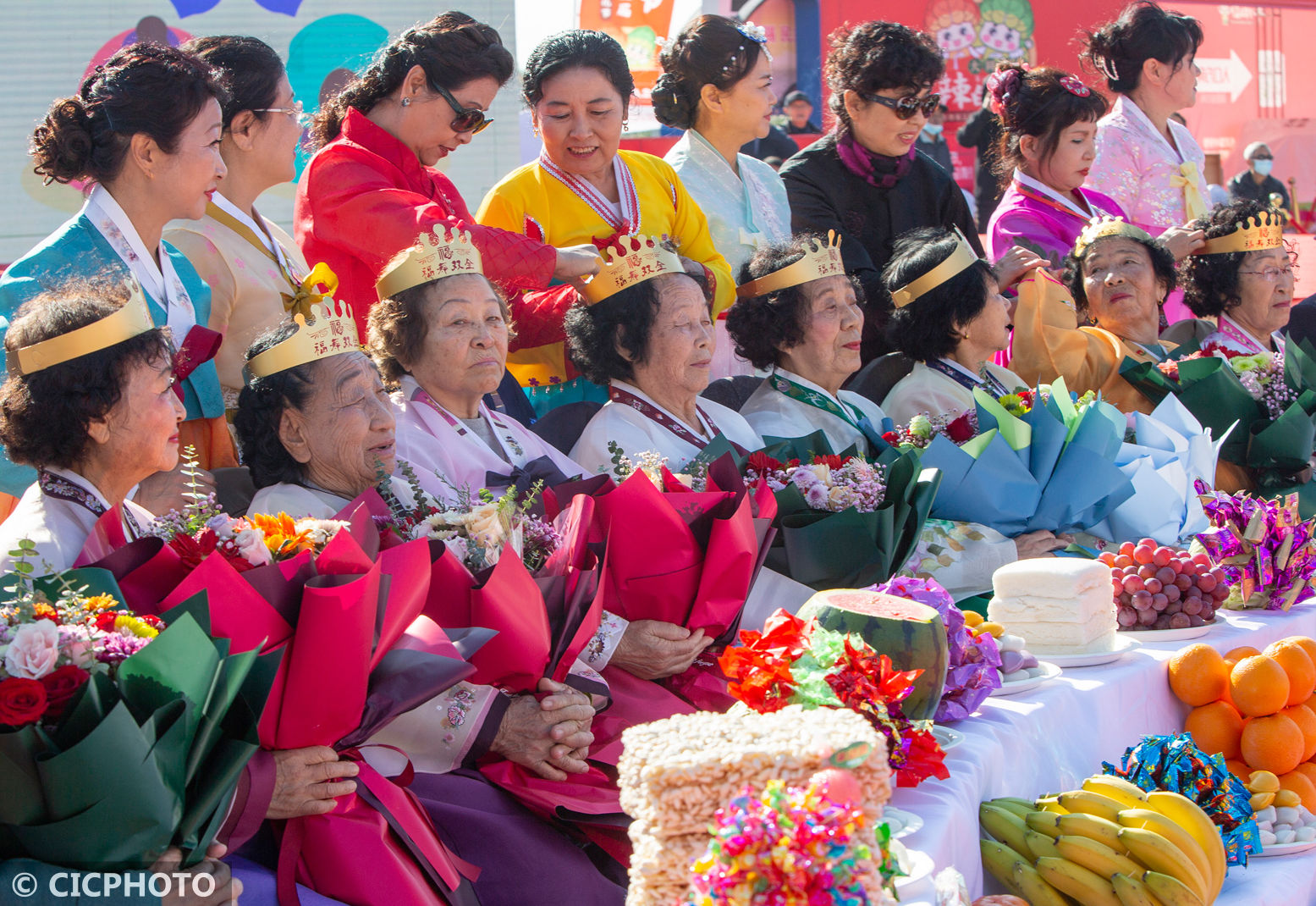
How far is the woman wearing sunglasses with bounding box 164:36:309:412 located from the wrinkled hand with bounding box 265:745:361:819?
1549mm

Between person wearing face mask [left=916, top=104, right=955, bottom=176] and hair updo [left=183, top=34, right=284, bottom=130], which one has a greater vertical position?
hair updo [left=183, top=34, right=284, bottom=130]

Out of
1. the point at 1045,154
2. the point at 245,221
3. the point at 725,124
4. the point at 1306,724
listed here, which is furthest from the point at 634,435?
the point at 1045,154

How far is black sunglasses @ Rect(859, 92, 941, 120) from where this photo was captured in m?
4.85

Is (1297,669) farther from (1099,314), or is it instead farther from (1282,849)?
(1099,314)

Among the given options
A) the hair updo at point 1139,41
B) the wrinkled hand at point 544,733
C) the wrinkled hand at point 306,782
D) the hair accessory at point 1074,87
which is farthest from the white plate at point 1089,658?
the hair updo at point 1139,41

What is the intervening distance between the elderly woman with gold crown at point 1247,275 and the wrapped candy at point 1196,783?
3399mm

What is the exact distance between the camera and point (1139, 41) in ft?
19.6

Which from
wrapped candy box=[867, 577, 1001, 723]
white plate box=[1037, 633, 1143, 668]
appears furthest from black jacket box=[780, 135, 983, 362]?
wrapped candy box=[867, 577, 1001, 723]

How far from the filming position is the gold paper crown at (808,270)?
4.00 meters

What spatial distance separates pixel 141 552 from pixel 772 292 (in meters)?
2.45

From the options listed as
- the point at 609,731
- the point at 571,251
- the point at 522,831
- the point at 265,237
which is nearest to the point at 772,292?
the point at 571,251

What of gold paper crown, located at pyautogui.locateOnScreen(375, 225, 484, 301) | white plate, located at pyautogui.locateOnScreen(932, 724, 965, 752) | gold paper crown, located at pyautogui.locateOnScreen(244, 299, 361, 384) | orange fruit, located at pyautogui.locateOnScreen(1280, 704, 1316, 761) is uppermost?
gold paper crown, located at pyautogui.locateOnScreen(375, 225, 484, 301)

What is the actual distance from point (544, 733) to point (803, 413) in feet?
6.17

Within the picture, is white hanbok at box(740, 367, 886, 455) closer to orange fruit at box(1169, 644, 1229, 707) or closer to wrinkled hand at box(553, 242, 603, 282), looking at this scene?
wrinkled hand at box(553, 242, 603, 282)
